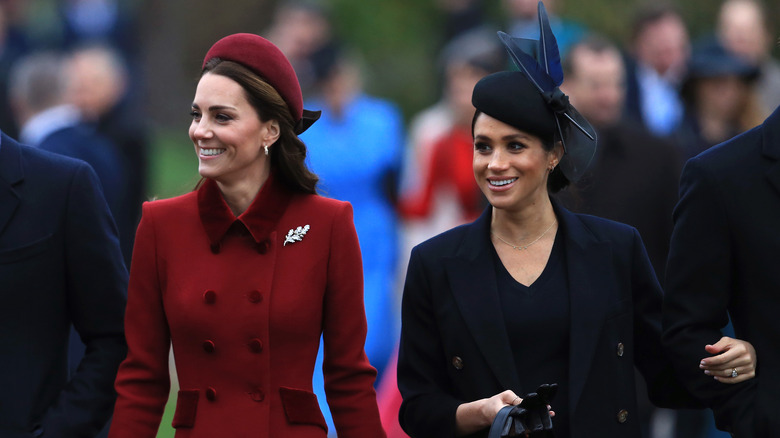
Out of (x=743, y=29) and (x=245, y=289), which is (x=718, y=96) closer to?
(x=743, y=29)

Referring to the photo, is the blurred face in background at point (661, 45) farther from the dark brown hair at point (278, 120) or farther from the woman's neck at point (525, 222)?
the dark brown hair at point (278, 120)

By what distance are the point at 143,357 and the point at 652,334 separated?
1797 mm

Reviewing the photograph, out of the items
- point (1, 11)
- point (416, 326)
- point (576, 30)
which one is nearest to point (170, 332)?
point (416, 326)

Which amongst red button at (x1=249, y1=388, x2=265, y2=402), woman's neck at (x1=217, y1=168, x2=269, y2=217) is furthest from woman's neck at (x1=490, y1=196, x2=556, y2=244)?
red button at (x1=249, y1=388, x2=265, y2=402)

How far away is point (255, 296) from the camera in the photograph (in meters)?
5.44

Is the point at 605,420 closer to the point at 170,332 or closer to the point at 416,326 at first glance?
the point at 416,326

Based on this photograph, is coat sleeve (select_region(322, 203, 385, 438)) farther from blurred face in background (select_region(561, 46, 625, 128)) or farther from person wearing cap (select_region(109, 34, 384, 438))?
blurred face in background (select_region(561, 46, 625, 128))

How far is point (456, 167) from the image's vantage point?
33.9 feet

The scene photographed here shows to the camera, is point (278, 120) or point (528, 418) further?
point (278, 120)

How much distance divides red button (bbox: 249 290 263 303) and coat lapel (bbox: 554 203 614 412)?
1086 mm

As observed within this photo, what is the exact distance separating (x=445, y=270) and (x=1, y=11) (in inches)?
595

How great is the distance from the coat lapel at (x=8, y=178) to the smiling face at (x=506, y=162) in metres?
1.62

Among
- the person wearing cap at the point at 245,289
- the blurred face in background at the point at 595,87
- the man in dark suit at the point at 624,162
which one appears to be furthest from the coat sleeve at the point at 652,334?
the blurred face in background at the point at 595,87

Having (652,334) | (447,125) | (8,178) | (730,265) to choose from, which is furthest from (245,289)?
(447,125)
